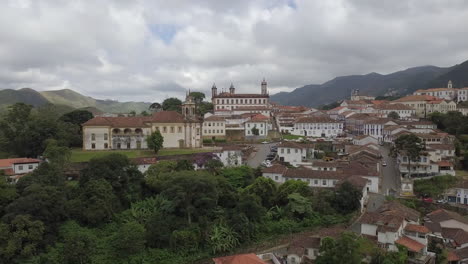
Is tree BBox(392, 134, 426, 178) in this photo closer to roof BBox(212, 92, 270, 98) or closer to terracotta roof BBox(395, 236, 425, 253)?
terracotta roof BBox(395, 236, 425, 253)

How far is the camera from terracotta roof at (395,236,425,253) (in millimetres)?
19562

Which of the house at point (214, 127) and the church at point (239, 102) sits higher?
the church at point (239, 102)

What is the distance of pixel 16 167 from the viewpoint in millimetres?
27094

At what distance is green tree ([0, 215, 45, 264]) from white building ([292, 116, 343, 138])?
39214 mm

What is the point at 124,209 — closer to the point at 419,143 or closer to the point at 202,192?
the point at 202,192

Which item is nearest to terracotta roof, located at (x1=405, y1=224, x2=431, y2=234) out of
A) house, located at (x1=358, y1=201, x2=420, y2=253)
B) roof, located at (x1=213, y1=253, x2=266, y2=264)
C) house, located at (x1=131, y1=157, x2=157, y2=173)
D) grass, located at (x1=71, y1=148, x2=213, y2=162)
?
house, located at (x1=358, y1=201, x2=420, y2=253)

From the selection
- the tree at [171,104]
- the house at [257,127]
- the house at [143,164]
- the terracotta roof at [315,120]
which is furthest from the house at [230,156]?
the tree at [171,104]

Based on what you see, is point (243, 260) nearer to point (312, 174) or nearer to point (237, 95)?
point (312, 174)

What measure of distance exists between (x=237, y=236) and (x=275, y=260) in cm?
356

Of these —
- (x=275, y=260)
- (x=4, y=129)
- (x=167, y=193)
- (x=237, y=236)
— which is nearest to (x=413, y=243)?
(x=275, y=260)

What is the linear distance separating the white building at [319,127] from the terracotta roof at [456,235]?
2807 centimetres

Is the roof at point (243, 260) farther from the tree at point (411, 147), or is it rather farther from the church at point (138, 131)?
the church at point (138, 131)

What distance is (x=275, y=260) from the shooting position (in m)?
20.0

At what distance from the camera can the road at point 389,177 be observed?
96.1 feet
